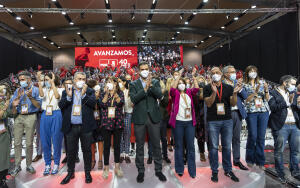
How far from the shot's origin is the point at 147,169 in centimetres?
308

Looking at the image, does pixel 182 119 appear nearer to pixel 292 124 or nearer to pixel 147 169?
pixel 147 169

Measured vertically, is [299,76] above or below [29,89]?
above

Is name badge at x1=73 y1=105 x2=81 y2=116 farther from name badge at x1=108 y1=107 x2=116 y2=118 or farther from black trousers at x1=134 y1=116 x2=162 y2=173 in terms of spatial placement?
black trousers at x1=134 y1=116 x2=162 y2=173

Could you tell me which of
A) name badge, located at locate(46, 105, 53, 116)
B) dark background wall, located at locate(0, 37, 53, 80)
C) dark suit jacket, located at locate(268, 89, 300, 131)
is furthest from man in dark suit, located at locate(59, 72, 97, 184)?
dark background wall, located at locate(0, 37, 53, 80)

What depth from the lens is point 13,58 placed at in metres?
8.93

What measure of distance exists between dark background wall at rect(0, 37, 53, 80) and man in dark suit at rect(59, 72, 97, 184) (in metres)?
7.40

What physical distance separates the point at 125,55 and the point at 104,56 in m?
1.10

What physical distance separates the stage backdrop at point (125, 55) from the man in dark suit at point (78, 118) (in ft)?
25.1

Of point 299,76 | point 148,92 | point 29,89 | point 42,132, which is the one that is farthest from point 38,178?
point 299,76

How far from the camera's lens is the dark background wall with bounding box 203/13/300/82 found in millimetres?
6949

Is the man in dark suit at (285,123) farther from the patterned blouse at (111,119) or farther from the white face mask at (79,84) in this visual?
the white face mask at (79,84)

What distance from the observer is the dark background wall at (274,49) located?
274 inches

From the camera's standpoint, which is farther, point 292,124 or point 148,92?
point 292,124

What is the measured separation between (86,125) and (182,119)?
1289 mm
